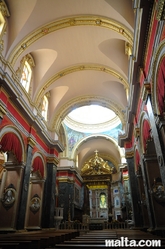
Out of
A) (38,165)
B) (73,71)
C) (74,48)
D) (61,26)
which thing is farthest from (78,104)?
(61,26)

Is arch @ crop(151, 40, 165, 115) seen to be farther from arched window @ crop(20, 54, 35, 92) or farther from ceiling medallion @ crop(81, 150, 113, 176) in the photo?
ceiling medallion @ crop(81, 150, 113, 176)

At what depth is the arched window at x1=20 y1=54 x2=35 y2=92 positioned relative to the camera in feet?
29.4

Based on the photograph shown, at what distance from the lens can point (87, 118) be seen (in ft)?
67.0

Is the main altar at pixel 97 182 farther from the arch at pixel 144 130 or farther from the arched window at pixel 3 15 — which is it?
the arched window at pixel 3 15

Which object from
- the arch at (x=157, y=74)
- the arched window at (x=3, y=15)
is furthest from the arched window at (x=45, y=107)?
the arch at (x=157, y=74)

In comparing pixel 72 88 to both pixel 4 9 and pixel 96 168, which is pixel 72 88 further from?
pixel 96 168

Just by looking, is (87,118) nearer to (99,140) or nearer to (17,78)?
(99,140)

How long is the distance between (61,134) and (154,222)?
12186mm

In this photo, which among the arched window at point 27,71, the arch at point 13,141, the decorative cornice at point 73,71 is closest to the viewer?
the arch at point 13,141

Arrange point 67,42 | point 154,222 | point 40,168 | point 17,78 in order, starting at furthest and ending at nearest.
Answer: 1. point 40,168
2. point 67,42
3. point 17,78
4. point 154,222

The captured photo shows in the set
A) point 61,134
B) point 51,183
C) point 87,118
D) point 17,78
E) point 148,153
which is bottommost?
point 51,183

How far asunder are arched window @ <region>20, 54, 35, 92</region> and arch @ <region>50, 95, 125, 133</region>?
3320mm

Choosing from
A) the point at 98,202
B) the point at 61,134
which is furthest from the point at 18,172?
the point at 98,202

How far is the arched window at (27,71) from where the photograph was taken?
8.97m
